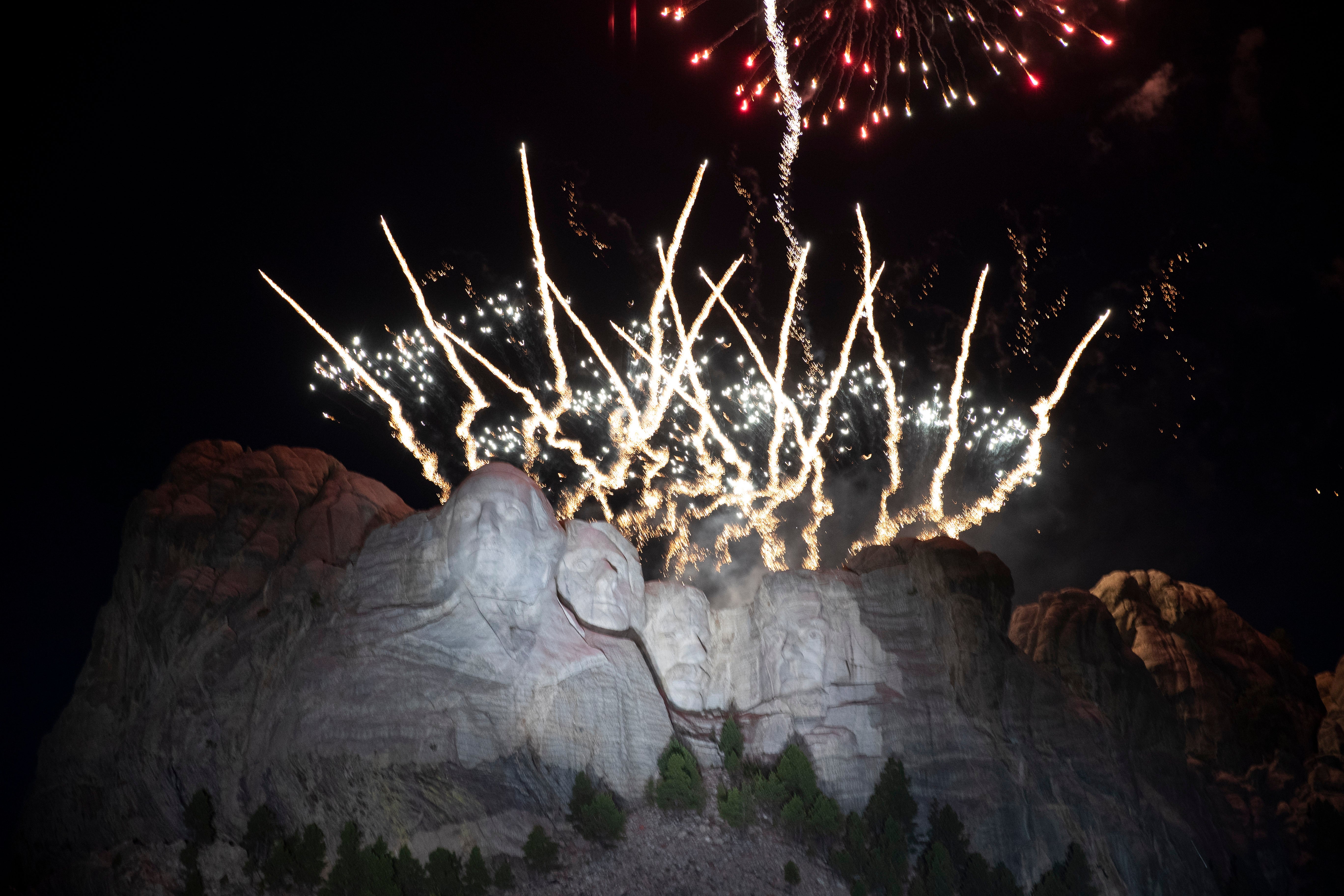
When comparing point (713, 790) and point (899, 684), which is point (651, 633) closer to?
point (713, 790)

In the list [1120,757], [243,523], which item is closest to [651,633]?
[243,523]

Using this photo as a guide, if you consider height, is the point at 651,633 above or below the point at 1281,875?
above

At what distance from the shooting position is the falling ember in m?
38.7

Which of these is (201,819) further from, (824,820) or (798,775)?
(824,820)

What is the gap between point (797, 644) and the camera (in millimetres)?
33688

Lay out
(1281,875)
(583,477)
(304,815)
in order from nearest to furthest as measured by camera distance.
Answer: (304,815)
(1281,875)
(583,477)

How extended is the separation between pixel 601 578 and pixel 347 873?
12.1 m

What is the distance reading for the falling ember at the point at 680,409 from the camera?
127ft

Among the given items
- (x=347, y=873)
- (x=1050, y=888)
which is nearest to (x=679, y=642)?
(x=347, y=873)

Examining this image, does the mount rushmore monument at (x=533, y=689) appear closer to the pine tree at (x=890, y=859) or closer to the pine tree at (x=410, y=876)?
the pine tree at (x=410, y=876)

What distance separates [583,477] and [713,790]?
18.5 meters

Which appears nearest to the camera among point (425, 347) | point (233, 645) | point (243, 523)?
point (233, 645)

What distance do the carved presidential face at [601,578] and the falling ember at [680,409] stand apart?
27.3 ft

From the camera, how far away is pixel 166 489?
3319 cm
